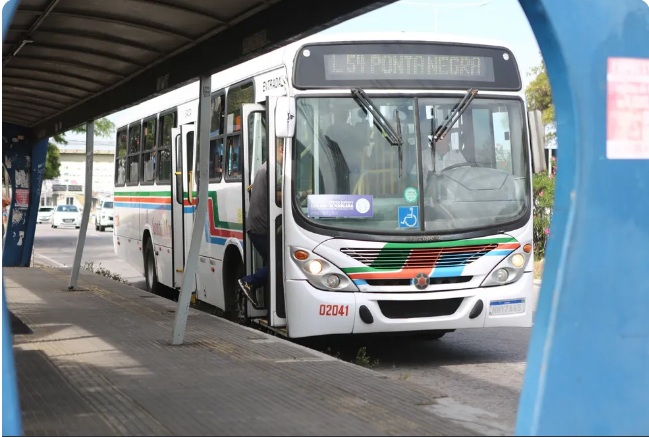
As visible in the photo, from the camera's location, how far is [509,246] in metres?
10.6

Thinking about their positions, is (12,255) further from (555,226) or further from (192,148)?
(555,226)

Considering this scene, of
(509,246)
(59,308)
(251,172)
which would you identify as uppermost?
(251,172)

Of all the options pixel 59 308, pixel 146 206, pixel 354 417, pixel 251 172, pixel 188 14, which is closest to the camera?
pixel 354 417

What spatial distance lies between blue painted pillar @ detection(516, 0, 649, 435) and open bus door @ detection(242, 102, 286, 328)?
4703 mm

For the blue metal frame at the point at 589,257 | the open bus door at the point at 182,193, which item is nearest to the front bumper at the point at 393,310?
the blue metal frame at the point at 589,257

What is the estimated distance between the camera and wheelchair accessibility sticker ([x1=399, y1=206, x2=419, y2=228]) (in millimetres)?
10305

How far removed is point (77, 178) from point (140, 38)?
99.0 m

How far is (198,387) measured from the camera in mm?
7992

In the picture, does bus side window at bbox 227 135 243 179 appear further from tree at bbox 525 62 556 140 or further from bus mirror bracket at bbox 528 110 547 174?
tree at bbox 525 62 556 140

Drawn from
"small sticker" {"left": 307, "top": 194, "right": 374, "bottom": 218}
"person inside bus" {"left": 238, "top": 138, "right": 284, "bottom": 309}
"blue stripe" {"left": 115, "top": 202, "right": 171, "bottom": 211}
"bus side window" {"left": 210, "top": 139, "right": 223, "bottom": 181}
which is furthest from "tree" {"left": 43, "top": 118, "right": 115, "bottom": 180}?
"small sticker" {"left": 307, "top": 194, "right": 374, "bottom": 218}

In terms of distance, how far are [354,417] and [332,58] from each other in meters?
4.76

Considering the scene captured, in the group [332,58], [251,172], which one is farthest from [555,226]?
[251,172]

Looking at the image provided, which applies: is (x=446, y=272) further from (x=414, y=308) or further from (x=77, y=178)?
(x=77, y=178)

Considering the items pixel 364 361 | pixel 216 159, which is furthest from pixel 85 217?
pixel 364 361
